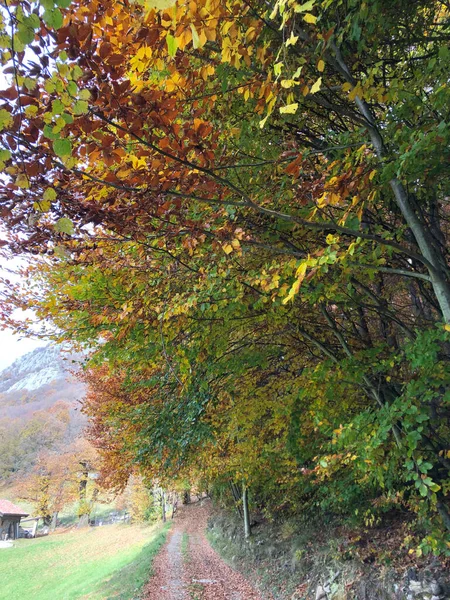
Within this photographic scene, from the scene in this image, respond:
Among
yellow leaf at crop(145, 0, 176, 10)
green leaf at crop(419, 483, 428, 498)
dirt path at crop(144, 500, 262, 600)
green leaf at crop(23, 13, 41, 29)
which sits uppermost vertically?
green leaf at crop(23, 13, 41, 29)

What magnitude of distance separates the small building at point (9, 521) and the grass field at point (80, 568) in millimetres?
10091

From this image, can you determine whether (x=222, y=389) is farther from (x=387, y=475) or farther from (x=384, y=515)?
(x=384, y=515)

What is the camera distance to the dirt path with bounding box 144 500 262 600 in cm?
970

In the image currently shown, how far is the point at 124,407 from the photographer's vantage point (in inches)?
356

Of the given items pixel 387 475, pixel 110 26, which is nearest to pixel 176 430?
pixel 387 475

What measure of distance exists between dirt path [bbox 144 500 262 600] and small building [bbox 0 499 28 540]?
86.0ft

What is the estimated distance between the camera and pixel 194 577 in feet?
37.9

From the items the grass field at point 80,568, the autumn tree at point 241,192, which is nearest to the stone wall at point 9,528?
the grass field at point 80,568

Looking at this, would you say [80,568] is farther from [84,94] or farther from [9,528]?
[9,528]

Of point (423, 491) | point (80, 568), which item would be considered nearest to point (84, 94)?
point (423, 491)

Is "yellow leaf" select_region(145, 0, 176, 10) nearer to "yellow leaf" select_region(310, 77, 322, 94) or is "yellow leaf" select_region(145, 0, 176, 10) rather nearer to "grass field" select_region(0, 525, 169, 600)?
"yellow leaf" select_region(310, 77, 322, 94)

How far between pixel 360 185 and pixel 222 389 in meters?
4.95

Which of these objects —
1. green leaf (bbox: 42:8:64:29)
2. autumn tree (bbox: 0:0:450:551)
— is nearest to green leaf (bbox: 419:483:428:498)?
autumn tree (bbox: 0:0:450:551)

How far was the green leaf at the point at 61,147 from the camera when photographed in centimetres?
157
